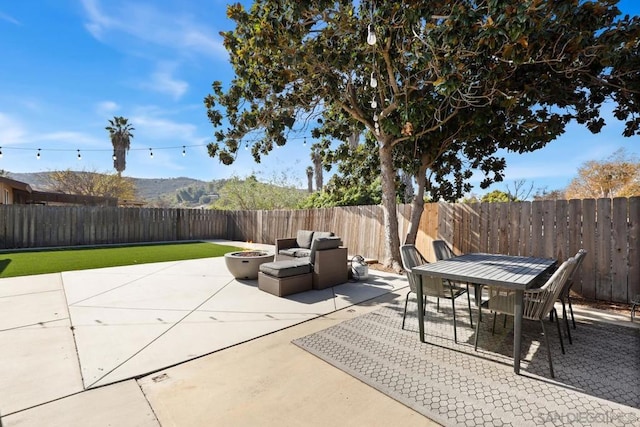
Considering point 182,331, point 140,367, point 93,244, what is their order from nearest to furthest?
point 140,367
point 182,331
point 93,244

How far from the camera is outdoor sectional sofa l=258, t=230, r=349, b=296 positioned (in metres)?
4.60

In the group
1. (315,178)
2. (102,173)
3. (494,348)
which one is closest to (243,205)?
(315,178)

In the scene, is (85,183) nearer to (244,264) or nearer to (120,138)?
(120,138)

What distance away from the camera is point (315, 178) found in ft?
86.7

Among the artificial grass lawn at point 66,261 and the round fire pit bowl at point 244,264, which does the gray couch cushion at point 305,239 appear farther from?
the artificial grass lawn at point 66,261

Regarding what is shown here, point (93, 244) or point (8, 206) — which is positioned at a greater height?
point (8, 206)

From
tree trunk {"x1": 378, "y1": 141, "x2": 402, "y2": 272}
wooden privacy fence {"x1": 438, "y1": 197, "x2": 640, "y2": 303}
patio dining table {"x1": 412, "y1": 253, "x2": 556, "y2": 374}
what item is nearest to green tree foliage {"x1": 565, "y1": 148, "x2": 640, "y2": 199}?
wooden privacy fence {"x1": 438, "y1": 197, "x2": 640, "y2": 303}

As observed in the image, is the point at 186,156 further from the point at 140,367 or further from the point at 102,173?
the point at 102,173

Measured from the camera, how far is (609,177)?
1578 cm

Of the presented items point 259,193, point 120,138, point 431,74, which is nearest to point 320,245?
point 431,74

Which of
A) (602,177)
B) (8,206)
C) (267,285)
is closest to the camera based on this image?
(267,285)

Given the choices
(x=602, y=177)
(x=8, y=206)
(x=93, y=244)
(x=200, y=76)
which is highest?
(x=200, y=76)

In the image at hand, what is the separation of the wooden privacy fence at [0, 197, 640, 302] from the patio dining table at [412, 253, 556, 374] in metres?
1.90

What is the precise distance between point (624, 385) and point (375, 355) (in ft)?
6.05
